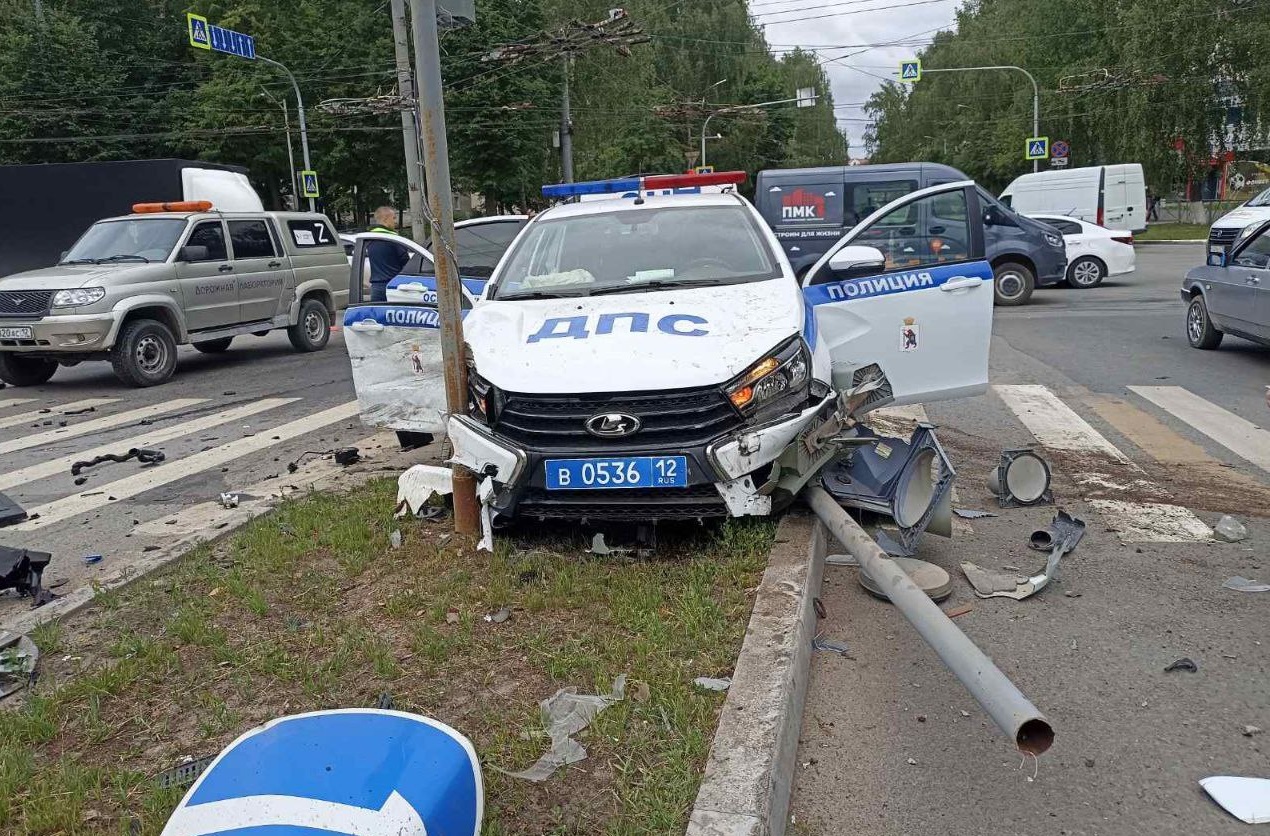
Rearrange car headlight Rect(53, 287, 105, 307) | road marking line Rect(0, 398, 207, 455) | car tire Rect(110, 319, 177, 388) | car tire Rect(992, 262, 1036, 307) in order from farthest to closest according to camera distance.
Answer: car tire Rect(992, 262, 1036, 307)
car tire Rect(110, 319, 177, 388)
car headlight Rect(53, 287, 105, 307)
road marking line Rect(0, 398, 207, 455)

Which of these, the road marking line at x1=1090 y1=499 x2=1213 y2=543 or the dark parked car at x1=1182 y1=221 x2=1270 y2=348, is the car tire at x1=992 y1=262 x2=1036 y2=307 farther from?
the road marking line at x1=1090 y1=499 x2=1213 y2=543

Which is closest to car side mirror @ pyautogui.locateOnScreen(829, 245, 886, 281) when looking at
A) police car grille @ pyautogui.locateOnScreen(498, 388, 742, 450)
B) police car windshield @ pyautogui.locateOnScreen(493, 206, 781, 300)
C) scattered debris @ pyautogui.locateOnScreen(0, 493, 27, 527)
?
police car windshield @ pyautogui.locateOnScreen(493, 206, 781, 300)

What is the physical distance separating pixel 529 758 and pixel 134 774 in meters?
1.20

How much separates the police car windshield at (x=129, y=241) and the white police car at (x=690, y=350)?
7364mm

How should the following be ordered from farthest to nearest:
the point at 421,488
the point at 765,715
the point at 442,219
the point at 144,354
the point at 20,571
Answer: the point at 144,354 → the point at 421,488 → the point at 20,571 → the point at 442,219 → the point at 765,715

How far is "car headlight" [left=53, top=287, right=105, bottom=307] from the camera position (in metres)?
11.2

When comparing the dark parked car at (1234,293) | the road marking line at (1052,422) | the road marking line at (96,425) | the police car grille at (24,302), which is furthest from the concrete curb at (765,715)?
the police car grille at (24,302)

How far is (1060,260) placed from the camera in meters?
17.7

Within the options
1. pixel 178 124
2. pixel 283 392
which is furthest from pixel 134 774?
pixel 178 124

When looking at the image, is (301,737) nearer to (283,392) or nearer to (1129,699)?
(1129,699)

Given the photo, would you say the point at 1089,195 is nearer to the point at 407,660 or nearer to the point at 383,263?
the point at 383,263

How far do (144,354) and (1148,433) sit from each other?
35.0 feet

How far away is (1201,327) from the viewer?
11.5 m

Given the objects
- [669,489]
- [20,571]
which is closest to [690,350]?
[669,489]
